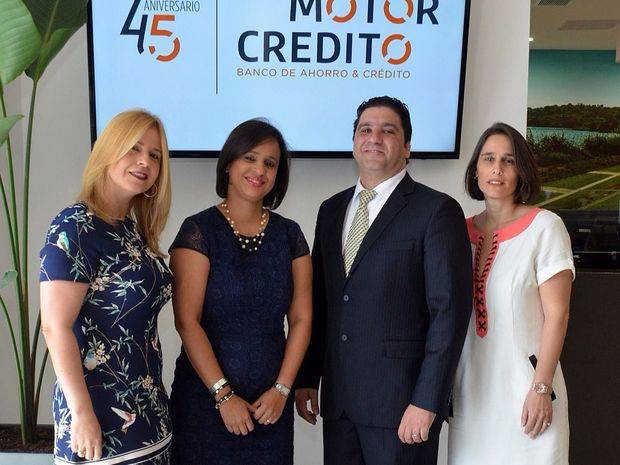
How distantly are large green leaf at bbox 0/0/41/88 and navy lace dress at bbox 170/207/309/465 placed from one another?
0.73 metres

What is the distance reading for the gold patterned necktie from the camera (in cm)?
185

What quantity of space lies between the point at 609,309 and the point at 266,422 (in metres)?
1.61

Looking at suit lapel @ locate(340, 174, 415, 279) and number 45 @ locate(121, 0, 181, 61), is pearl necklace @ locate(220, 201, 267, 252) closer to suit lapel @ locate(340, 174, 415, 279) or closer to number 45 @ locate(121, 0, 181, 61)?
suit lapel @ locate(340, 174, 415, 279)

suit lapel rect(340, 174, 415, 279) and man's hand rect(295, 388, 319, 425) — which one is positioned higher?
suit lapel rect(340, 174, 415, 279)

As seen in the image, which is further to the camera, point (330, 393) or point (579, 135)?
point (579, 135)

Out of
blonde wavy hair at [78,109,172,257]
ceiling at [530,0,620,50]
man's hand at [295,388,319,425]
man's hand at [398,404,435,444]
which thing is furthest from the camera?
ceiling at [530,0,620,50]

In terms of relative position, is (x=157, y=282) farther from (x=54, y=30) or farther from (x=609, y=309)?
(x=609, y=309)

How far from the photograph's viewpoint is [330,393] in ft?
6.24

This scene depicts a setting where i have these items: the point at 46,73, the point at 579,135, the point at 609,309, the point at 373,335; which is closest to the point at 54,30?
the point at 46,73

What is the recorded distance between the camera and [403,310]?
1.76 m

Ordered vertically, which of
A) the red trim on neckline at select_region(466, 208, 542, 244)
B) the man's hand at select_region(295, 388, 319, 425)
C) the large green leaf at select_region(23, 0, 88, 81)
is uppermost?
the large green leaf at select_region(23, 0, 88, 81)

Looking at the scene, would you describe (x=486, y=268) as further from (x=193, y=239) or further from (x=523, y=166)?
(x=193, y=239)

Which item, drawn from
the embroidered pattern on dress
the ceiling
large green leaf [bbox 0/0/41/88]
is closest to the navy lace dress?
the embroidered pattern on dress

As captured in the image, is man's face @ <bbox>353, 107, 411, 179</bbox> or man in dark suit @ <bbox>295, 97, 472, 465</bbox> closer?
man in dark suit @ <bbox>295, 97, 472, 465</bbox>
